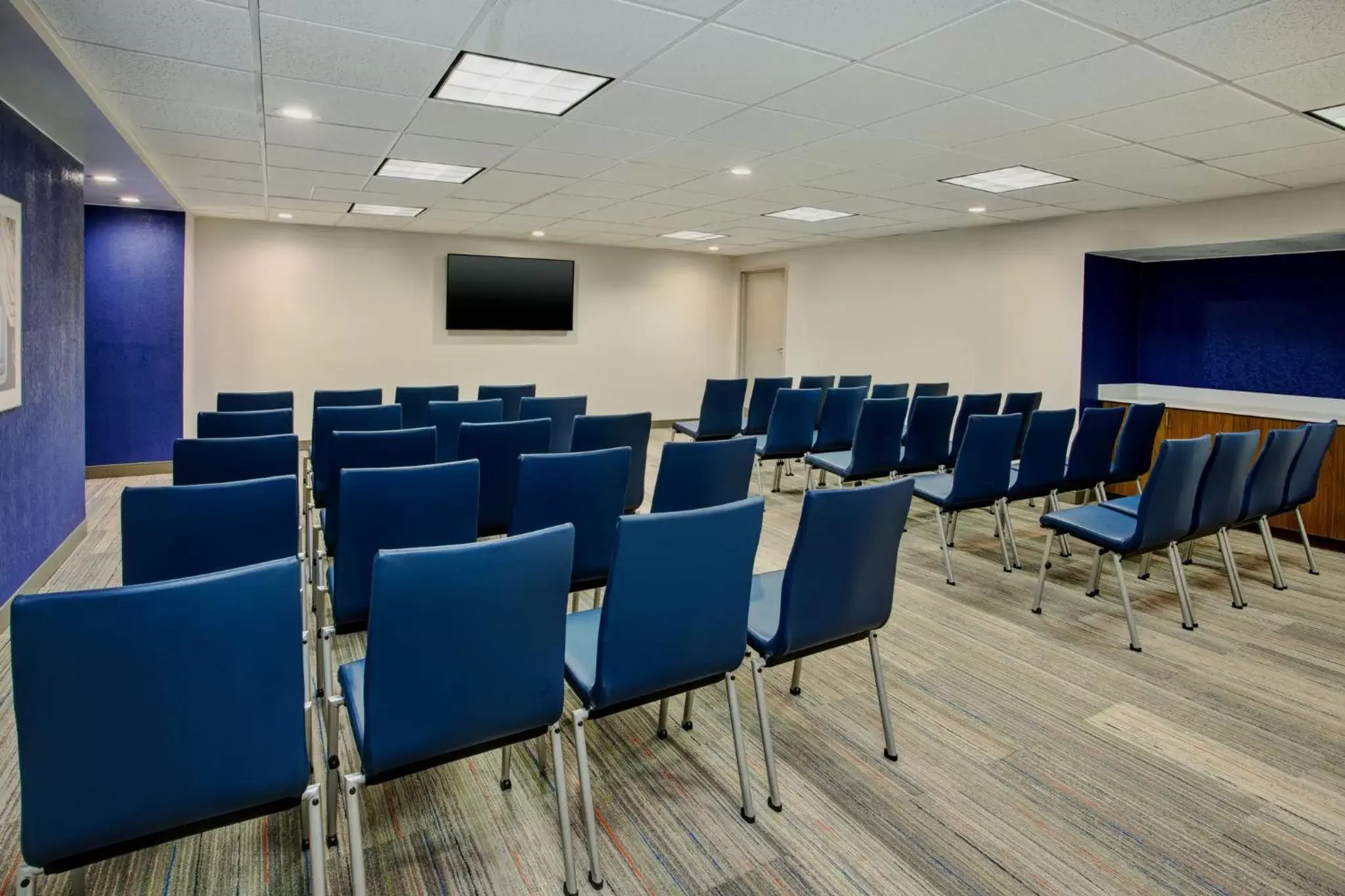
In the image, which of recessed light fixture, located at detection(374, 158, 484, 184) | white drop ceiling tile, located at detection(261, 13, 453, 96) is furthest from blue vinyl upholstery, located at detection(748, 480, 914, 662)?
recessed light fixture, located at detection(374, 158, 484, 184)

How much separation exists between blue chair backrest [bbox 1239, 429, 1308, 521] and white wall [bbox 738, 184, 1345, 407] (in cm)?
230

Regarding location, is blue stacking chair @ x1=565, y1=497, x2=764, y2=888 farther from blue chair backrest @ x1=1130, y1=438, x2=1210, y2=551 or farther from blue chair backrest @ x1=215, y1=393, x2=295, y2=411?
blue chair backrest @ x1=215, y1=393, x2=295, y2=411

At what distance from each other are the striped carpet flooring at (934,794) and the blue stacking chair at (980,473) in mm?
882

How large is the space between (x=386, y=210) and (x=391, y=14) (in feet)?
16.9

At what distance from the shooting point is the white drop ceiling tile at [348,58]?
9.99 feet

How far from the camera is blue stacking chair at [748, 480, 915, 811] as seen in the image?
2244 millimetres

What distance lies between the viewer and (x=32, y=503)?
4.04 metres

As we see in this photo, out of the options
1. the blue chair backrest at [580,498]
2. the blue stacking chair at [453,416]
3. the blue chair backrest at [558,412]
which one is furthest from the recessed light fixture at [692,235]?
the blue chair backrest at [580,498]

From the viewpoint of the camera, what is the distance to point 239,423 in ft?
13.7

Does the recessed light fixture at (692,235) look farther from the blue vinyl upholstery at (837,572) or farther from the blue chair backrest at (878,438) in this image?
the blue vinyl upholstery at (837,572)

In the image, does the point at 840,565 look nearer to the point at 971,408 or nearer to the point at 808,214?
the point at 971,408

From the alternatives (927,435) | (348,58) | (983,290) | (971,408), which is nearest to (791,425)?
(927,435)

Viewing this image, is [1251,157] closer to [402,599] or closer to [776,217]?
[776,217]

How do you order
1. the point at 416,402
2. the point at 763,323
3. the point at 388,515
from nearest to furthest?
the point at 388,515, the point at 416,402, the point at 763,323
